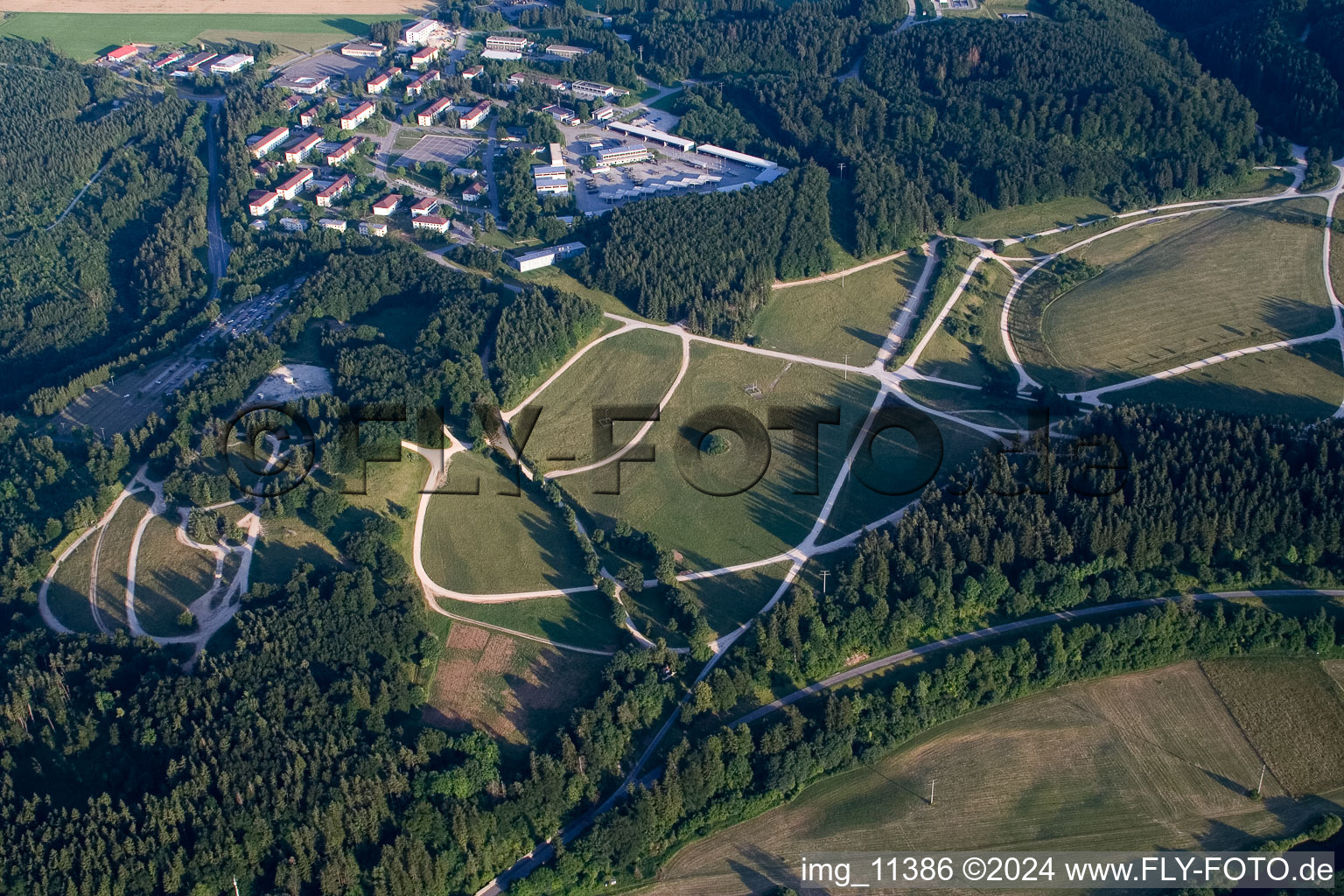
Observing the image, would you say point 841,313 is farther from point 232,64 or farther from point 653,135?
point 232,64

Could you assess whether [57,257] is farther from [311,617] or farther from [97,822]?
[97,822]

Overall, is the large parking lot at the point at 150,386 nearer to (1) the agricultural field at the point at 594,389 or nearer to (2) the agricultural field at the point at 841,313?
(1) the agricultural field at the point at 594,389

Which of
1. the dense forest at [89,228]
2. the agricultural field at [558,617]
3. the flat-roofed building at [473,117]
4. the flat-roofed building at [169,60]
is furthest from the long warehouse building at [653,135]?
the agricultural field at [558,617]

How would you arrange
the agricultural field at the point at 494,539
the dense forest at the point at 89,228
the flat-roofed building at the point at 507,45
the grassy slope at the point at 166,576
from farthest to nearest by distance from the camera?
the flat-roofed building at the point at 507,45
the dense forest at the point at 89,228
the agricultural field at the point at 494,539
the grassy slope at the point at 166,576

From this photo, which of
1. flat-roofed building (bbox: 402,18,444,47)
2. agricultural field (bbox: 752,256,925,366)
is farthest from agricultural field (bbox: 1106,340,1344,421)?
flat-roofed building (bbox: 402,18,444,47)

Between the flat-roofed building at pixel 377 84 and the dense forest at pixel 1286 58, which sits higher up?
the dense forest at pixel 1286 58

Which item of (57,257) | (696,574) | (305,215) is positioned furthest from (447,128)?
(696,574)

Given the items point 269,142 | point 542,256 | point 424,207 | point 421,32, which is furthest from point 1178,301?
point 421,32
